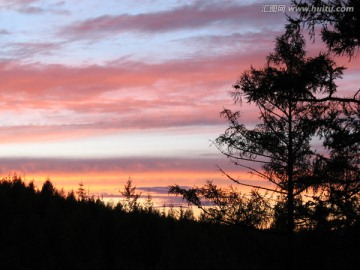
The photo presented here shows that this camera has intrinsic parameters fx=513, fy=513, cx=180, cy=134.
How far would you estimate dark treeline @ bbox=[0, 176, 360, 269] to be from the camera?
15672mm

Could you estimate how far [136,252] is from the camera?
1784 cm

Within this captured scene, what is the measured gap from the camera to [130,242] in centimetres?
1848

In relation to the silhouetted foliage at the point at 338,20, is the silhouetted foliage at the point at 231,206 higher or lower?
lower

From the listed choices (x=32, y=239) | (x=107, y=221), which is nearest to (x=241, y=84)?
(x=107, y=221)

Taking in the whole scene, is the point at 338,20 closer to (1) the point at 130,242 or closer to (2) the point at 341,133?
(2) the point at 341,133

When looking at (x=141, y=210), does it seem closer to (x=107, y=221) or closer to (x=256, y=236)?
(x=107, y=221)

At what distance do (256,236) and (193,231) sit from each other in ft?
8.98

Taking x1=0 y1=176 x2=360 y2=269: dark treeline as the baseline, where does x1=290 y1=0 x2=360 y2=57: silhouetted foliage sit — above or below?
above

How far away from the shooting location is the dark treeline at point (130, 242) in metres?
15.7

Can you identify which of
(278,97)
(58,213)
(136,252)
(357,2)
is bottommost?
(136,252)

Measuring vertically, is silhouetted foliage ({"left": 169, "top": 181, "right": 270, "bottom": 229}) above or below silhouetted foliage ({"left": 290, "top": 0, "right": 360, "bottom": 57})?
below

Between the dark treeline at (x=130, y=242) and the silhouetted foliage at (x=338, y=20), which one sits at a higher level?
the silhouetted foliage at (x=338, y=20)

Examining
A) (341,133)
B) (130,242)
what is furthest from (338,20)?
(130,242)

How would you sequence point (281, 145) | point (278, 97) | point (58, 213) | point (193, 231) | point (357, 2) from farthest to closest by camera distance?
1. point (193, 231)
2. point (58, 213)
3. point (281, 145)
4. point (278, 97)
5. point (357, 2)
